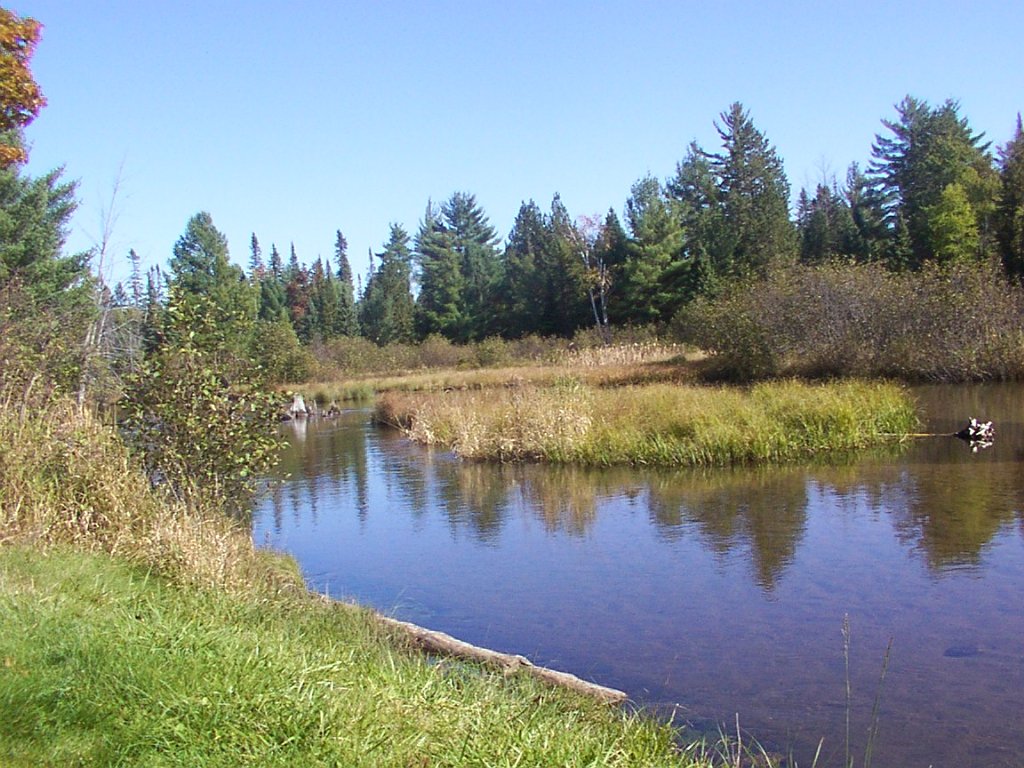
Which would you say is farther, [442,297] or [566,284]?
[442,297]

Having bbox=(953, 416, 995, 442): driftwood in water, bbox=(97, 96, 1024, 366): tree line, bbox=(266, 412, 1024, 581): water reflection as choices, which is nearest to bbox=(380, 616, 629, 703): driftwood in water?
bbox=(266, 412, 1024, 581): water reflection

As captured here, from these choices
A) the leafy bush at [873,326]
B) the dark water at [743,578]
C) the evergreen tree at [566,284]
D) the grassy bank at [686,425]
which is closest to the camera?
the dark water at [743,578]

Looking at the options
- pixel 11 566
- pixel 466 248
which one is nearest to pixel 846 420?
pixel 11 566

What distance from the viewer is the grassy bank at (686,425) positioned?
18.5 metres

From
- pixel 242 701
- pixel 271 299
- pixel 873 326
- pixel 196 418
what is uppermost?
pixel 271 299

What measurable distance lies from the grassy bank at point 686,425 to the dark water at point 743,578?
0.80 m

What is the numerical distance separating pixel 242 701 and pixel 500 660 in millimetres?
2995

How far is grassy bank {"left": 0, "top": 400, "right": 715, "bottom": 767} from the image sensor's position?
4.35 metres

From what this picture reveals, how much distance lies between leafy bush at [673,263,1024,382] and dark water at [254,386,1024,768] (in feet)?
35.9

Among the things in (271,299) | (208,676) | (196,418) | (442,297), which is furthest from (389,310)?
(208,676)

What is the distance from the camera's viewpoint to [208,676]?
16.4 ft

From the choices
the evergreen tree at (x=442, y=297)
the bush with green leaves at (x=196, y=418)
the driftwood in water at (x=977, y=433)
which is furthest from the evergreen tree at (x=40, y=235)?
the evergreen tree at (x=442, y=297)

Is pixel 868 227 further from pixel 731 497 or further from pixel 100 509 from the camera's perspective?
pixel 100 509

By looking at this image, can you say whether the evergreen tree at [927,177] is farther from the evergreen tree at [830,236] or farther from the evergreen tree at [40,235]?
the evergreen tree at [40,235]
